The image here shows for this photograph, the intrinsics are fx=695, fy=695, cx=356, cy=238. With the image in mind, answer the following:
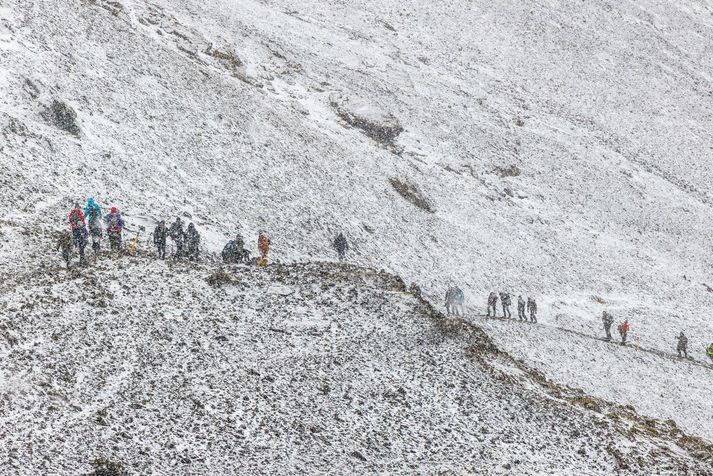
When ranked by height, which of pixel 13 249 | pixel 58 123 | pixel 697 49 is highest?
pixel 697 49

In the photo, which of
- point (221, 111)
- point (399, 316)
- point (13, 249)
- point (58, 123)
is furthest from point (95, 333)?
point (221, 111)

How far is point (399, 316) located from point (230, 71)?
101 feet

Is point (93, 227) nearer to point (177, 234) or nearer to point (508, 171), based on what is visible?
point (177, 234)

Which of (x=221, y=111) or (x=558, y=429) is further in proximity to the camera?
(x=221, y=111)

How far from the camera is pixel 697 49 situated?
3255 inches

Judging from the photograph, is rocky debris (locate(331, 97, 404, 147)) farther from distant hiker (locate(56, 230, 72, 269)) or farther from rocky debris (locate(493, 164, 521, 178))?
distant hiker (locate(56, 230, 72, 269))

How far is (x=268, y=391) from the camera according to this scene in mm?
16609

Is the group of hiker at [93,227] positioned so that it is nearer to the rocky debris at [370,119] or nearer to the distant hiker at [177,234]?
the distant hiker at [177,234]

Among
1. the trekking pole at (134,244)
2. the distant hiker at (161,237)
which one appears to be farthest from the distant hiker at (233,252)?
the trekking pole at (134,244)

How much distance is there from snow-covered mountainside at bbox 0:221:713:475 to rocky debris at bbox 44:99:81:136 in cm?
1207

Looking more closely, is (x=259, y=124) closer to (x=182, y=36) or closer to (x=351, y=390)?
(x=182, y=36)

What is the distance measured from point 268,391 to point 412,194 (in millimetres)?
A: 28171

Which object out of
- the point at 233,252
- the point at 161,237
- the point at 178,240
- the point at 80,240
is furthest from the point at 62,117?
the point at 80,240

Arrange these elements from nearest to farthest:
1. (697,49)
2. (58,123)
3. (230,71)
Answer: (58,123), (230,71), (697,49)
